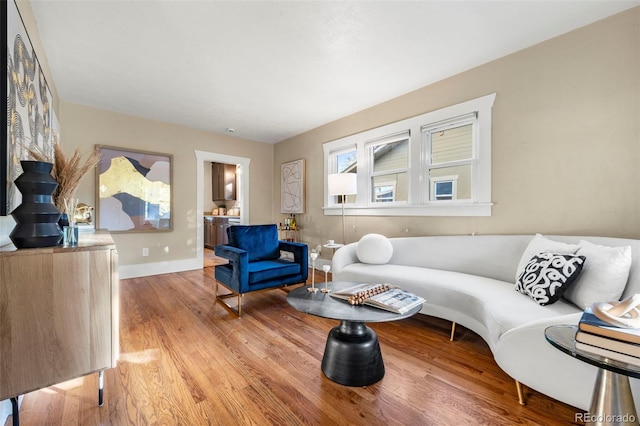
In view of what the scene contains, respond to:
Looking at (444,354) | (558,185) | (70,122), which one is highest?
(70,122)

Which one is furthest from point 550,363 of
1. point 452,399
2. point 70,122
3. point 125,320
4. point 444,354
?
point 70,122

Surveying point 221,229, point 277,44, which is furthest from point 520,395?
point 221,229

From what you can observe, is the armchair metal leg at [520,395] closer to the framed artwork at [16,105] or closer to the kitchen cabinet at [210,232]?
the framed artwork at [16,105]

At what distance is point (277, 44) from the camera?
89.1 inches

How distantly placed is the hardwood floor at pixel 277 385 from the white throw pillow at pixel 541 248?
0.72 metres

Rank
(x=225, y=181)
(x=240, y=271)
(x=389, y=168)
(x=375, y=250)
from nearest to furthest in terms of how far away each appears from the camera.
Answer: (x=240, y=271) → (x=375, y=250) → (x=389, y=168) → (x=225, y=181)

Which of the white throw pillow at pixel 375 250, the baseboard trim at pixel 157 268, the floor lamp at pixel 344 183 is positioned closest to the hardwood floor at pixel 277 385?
the white throw pillow at pixel 375 250

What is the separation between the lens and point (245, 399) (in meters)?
1.44

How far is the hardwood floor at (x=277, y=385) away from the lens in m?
1.31

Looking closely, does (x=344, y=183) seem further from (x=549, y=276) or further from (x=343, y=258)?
(x=549, y=276)

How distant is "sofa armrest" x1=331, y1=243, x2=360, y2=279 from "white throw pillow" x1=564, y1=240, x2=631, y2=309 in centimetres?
180

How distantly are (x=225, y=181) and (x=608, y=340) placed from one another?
278 inches

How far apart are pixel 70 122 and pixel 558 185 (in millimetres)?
5618

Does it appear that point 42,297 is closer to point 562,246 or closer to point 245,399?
point 245,399
